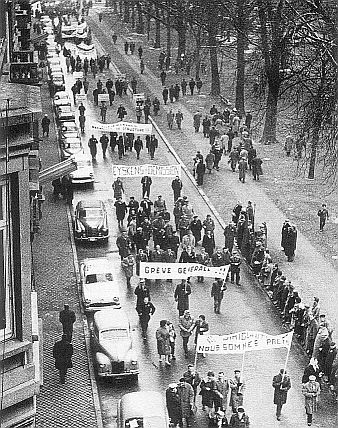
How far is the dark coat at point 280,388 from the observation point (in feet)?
73.2

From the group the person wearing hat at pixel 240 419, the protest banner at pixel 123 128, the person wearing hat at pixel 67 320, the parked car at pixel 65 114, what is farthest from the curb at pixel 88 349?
the parked car at pixel 65 114

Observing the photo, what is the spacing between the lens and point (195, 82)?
61.2 metres

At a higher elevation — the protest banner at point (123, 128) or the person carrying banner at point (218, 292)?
the protest banner at point (123, 128)

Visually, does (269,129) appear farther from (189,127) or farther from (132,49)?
(132,49)

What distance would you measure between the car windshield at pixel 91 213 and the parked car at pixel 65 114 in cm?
1517

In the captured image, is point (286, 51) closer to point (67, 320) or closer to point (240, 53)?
point (240, 53)

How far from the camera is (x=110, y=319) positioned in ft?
83.4

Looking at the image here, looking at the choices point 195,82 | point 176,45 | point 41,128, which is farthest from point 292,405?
point 176,45

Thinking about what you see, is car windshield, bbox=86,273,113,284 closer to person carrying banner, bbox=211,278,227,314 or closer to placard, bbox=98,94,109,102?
person carrying banner, bbox=211,278,227,314

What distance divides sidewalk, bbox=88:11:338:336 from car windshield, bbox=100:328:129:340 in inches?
225

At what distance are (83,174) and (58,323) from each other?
1293 centimetres

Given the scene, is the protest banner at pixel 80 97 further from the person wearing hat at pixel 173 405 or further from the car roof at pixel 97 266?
the person wearing hat at pixel 173 405

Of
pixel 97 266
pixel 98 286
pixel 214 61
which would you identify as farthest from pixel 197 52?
pixel 98 286

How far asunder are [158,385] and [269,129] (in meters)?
25.1
